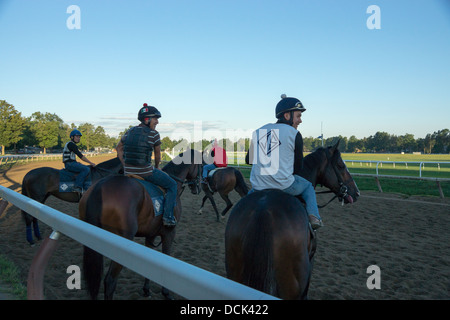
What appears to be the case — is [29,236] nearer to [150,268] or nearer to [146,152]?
[146,152]

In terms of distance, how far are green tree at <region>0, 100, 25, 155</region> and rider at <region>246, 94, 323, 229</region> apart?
55454 mm

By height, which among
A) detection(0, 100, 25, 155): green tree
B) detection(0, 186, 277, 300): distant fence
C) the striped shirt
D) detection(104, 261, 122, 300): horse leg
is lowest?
detection(104, 261, 122, 300): horse leg

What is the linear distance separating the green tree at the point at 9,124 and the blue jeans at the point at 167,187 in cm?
5375

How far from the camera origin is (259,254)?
235 cm

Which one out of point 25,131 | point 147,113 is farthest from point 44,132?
point 147,113

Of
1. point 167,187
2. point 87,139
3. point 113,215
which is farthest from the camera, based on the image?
point 87,139

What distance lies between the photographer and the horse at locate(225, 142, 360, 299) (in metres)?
2.35

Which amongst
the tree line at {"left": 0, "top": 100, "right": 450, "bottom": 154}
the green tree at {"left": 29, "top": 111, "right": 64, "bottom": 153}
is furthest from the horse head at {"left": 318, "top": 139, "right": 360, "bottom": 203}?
the green tree at {"left": 29, "top": 111, "right": 64, "bottom": 153}

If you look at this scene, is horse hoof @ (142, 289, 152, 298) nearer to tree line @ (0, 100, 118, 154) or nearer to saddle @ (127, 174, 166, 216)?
saddle @ (127, 174, 166, 216)

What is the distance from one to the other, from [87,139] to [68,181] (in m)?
110

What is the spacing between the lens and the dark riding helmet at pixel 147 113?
428 cm

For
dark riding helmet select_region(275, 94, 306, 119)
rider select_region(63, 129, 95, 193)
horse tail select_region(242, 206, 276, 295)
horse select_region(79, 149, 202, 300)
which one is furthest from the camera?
rider select_region(63, 129, 95, 193)
